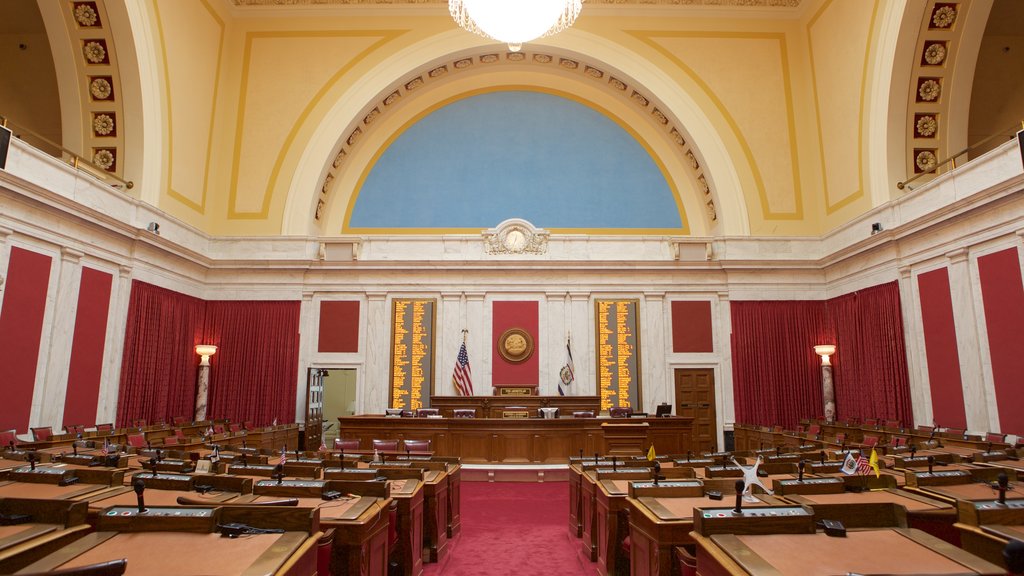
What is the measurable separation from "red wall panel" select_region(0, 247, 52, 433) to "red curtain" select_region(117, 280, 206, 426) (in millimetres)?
1967

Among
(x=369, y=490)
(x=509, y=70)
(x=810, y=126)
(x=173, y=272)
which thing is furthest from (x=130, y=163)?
(x=810, y=126)

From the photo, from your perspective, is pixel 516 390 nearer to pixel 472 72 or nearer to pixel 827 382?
pixel 827 382

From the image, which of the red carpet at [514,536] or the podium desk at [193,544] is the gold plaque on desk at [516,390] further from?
the podium desk at [193,544]

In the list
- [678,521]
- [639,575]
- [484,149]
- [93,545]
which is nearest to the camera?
[93,545]

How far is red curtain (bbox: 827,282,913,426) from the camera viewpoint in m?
11.4

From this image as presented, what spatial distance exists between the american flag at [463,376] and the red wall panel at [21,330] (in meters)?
7.83

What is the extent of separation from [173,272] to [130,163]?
246 cm

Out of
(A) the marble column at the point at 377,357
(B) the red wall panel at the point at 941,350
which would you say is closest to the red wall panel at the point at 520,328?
(A) the marble column at the point at 377,357

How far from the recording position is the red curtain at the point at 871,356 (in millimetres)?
11414

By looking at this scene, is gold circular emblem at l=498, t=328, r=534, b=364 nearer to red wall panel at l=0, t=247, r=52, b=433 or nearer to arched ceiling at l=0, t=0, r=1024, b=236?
arched ceiling at l=0, t=0, r=1024, b=236

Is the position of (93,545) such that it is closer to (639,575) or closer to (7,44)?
(639,575)

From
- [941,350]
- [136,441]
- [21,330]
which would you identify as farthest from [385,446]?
[941,350]

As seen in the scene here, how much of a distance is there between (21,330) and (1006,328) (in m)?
15.6

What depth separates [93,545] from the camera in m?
2.54
